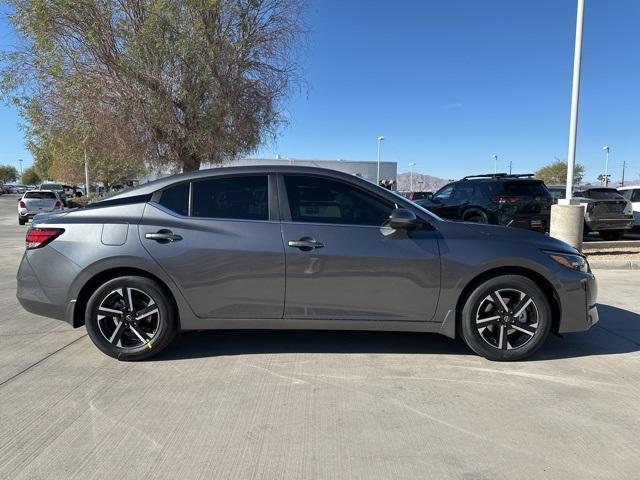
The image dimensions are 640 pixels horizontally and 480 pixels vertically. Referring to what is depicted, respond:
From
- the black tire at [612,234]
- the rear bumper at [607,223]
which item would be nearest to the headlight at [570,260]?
the rear bumper at [607,223]

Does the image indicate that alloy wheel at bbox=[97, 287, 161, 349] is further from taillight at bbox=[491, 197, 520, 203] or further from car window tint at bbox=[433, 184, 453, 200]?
car window tint at bbox=[433, 184, 453, 200]

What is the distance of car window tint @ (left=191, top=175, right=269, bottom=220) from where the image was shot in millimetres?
4496

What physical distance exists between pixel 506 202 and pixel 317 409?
9.16 m

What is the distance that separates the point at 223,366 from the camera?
4.42 m

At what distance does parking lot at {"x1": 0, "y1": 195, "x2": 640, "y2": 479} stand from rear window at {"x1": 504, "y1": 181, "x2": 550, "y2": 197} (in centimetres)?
685

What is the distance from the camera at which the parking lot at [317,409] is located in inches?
116

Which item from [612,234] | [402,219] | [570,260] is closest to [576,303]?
[570,260]

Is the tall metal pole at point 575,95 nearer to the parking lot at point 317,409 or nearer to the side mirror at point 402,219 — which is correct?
the parking lot at point 317,409

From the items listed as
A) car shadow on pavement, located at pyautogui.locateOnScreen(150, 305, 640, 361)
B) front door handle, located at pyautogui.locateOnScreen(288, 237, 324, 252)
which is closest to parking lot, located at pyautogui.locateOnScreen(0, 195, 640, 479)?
car shadow on pavement, located at pyautogui.locateOnScreen(150, 305, 640, 361)

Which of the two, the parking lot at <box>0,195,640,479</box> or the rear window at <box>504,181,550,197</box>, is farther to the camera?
the rear window at <box>504,181,550,197</box>

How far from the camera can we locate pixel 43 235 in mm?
4480

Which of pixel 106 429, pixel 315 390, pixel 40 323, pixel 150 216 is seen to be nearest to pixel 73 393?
pixel 106 429

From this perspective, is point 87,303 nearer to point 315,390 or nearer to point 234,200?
point 234,200

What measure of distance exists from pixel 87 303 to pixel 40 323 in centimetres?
175
